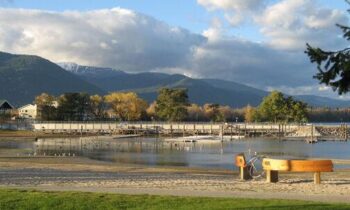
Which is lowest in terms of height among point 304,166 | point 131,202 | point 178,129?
point 131,202

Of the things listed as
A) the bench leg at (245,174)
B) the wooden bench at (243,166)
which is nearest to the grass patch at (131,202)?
the wooden bench at (243,166)

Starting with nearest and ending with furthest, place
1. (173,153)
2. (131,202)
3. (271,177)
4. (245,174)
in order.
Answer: (131,202) < (271,177) < (245,174) < (173,153)

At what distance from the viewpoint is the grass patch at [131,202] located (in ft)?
52.0

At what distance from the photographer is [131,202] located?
1681 cm

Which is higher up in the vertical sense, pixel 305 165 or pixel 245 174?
pixel 305 165

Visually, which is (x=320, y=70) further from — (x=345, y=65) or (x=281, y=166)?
(x=281, y=166)

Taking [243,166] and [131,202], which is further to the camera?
[243,166]

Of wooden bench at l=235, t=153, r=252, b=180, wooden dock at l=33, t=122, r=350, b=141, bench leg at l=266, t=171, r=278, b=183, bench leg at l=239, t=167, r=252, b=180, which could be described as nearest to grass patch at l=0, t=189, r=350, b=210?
bench leg at l=266, t=171, r=278, b=183

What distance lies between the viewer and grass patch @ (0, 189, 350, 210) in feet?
52.0

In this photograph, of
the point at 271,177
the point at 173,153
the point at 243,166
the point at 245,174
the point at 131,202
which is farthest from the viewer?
the point at 173,153

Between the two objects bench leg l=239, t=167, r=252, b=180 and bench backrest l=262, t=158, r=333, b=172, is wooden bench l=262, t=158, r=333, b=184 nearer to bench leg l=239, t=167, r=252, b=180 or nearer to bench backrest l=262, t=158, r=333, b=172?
bench backrest l=262, t=158, r=333, b=172

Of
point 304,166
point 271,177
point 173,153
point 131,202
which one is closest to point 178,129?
point 173,153

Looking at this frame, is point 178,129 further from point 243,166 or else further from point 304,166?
point 304,166

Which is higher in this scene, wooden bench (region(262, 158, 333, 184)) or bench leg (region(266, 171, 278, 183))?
wooden bench (region(262, 158, 333, 184))
